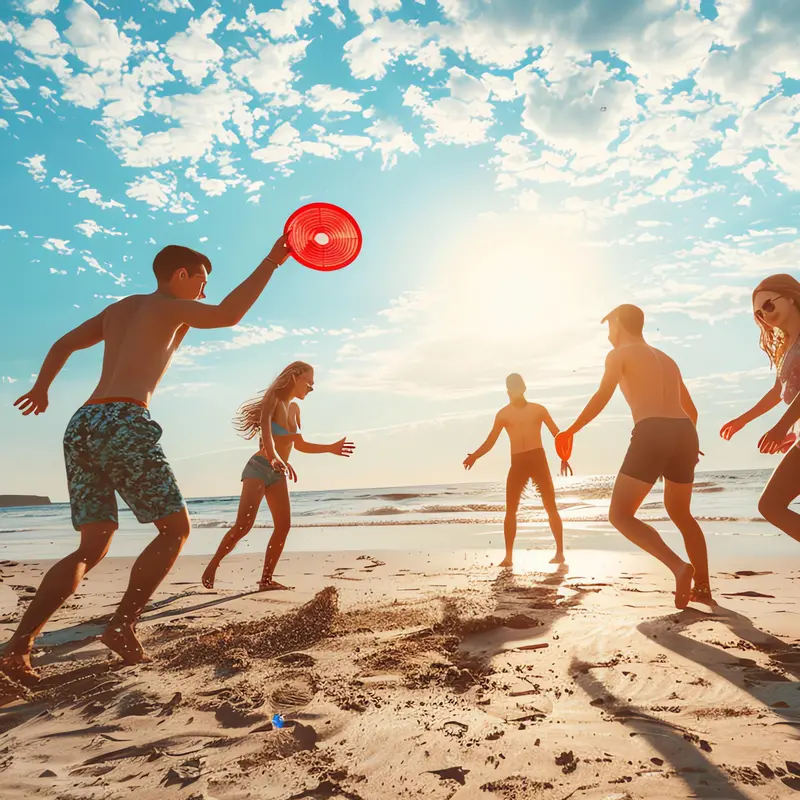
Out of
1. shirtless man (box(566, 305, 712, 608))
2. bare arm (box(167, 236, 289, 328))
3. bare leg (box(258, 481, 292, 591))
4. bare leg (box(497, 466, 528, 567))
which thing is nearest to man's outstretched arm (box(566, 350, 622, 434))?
shirtless man (box(566, 305, 712, 608))

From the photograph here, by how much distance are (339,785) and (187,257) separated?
2.91 meters

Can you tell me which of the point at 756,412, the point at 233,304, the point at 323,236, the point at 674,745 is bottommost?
the point at 674,745

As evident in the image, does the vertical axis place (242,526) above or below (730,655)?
above

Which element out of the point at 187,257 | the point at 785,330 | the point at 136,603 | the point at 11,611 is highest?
the point at 187,257

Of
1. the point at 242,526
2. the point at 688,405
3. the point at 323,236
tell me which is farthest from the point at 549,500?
the point at 323,236

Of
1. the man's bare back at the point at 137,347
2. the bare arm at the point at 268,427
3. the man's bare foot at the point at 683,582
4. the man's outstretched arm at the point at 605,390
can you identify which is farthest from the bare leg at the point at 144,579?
the man's bare foot at the point at 683,582

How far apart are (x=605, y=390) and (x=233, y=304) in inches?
113

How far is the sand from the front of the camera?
1.99m

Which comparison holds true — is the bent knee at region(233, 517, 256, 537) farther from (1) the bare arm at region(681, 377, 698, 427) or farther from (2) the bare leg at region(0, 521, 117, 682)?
(1) the bare arm at region(681, 377, 698, 427)

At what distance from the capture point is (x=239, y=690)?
9.31 ft

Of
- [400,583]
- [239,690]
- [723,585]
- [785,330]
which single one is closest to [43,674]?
[239,690]

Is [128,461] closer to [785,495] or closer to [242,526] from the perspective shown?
[242,526]

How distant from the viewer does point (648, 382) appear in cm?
455

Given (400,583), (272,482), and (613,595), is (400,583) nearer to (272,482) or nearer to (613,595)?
(272,482)
